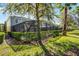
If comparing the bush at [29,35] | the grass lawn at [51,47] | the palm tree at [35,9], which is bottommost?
the grass lawn at [51,47]

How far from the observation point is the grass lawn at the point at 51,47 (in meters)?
2.15

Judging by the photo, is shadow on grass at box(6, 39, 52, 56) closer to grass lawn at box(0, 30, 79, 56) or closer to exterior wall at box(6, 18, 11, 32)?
grass lawn at box(0, 30, 79, 56)

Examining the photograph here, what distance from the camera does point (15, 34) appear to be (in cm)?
218

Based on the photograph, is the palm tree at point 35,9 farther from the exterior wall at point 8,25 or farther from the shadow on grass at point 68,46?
the shadow on grass at point 68,46

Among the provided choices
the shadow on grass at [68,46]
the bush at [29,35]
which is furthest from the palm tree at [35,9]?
the shadow on grass at [68,46]

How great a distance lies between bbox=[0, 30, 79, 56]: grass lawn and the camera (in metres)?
2.15

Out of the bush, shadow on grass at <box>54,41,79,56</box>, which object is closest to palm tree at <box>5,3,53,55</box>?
the bush

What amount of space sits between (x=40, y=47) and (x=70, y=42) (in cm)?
31

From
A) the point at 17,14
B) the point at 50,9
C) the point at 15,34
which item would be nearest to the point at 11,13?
the point at 17,14

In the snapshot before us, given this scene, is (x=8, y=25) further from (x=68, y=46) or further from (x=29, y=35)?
(x=68, y=46)

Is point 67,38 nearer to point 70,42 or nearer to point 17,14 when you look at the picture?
point 70,42

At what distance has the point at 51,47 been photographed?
7.11 feet

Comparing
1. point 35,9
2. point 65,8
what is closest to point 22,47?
point 35,9

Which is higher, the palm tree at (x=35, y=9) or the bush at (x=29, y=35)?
the palm tree at (x=35, y=9)
